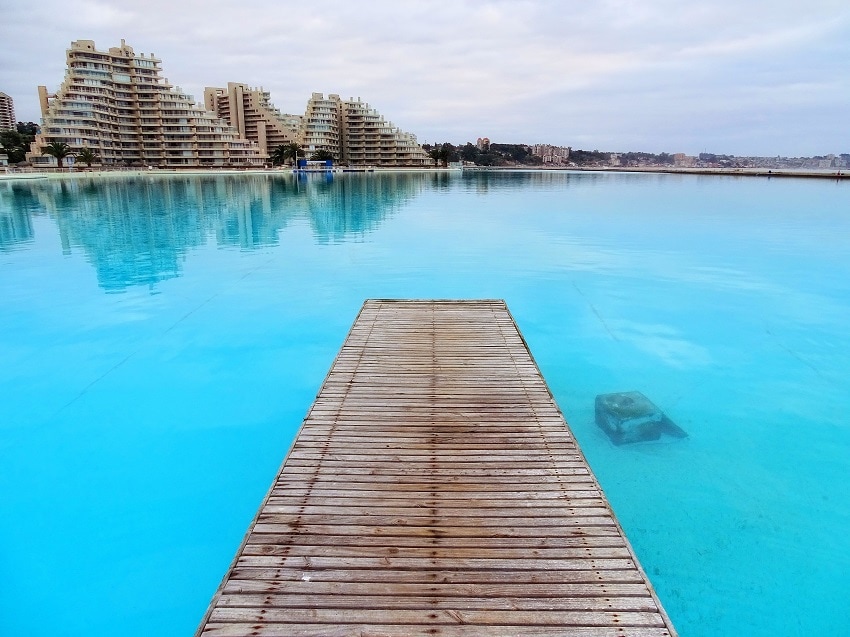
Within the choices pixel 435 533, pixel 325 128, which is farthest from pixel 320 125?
pixel 435 533

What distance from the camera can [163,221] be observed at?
95.2 ft

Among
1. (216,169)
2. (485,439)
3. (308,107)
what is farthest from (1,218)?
(308,107)

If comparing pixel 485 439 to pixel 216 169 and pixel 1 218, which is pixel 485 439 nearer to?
pixel 1 218

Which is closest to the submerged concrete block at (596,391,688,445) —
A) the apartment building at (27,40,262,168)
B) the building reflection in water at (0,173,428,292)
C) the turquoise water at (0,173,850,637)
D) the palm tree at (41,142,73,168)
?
the turquoise water at (0,173,850,637)

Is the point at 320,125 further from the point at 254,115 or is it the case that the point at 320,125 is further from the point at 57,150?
the point at 57,150

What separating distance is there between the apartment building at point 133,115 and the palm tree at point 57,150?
6.03 metres

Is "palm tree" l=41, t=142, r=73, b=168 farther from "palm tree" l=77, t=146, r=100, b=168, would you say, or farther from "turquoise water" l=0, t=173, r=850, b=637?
"turquoise water" l=0, t=173, r=850, b=637

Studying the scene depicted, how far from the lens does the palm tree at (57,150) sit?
249ft

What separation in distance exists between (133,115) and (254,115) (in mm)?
33829

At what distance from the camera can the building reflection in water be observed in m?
20.0

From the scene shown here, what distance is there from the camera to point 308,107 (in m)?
121

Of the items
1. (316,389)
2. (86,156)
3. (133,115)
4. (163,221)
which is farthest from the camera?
(133,115)

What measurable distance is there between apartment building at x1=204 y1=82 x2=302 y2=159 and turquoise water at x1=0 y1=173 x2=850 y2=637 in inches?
4274

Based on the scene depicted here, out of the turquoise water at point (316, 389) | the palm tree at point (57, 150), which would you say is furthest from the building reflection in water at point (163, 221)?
the palm tree at point (57, 150)
